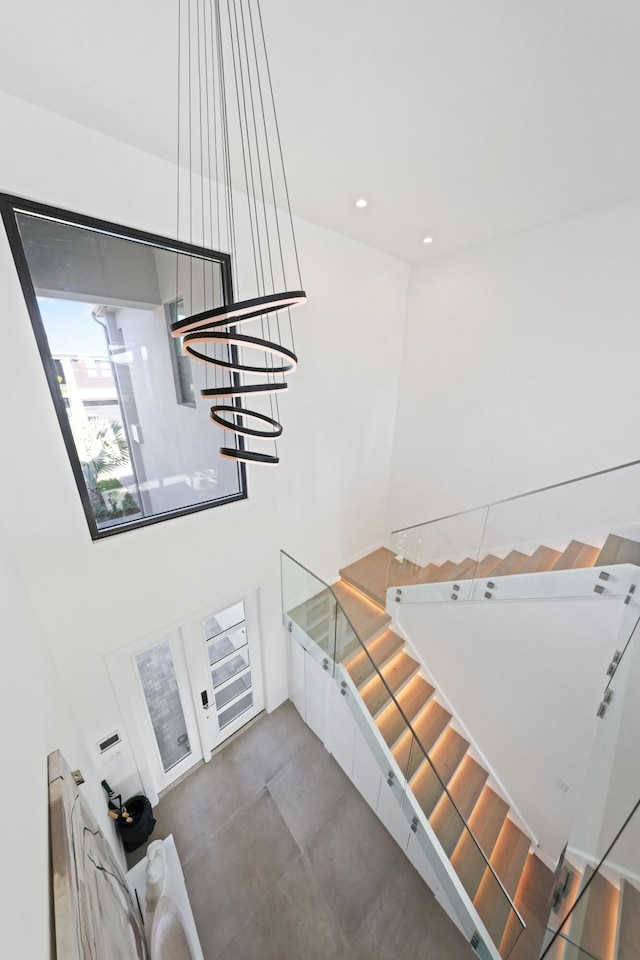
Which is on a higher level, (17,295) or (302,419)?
(17,295)

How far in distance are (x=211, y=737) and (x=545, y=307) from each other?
6.41 metres

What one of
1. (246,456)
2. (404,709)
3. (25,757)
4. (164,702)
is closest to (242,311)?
(246,456)

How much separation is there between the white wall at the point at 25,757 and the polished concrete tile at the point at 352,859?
97.3 inches

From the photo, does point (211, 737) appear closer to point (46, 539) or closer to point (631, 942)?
point (46, 539)

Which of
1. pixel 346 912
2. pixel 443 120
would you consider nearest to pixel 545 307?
pixel 443 120

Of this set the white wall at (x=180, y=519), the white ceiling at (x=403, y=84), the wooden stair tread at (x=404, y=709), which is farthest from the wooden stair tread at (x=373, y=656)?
the white ceiling at (x=403, y=84)

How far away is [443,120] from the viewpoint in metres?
2.11

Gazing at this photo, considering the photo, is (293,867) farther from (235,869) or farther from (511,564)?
(511,564)

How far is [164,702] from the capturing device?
3723 mm

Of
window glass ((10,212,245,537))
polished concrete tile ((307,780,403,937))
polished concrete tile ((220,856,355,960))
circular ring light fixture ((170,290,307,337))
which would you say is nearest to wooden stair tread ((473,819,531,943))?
polished concrete tile ((307,780,403,937))

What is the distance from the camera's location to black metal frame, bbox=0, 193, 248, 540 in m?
2.06

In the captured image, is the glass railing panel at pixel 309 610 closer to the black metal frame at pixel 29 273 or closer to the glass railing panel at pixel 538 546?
the glass railing panel at pixel 538 546

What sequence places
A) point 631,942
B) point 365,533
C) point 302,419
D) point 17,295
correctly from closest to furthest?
point 631,942 < point 17,295 < point 302,419 < point 365,533

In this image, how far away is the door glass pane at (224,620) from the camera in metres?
3.88
